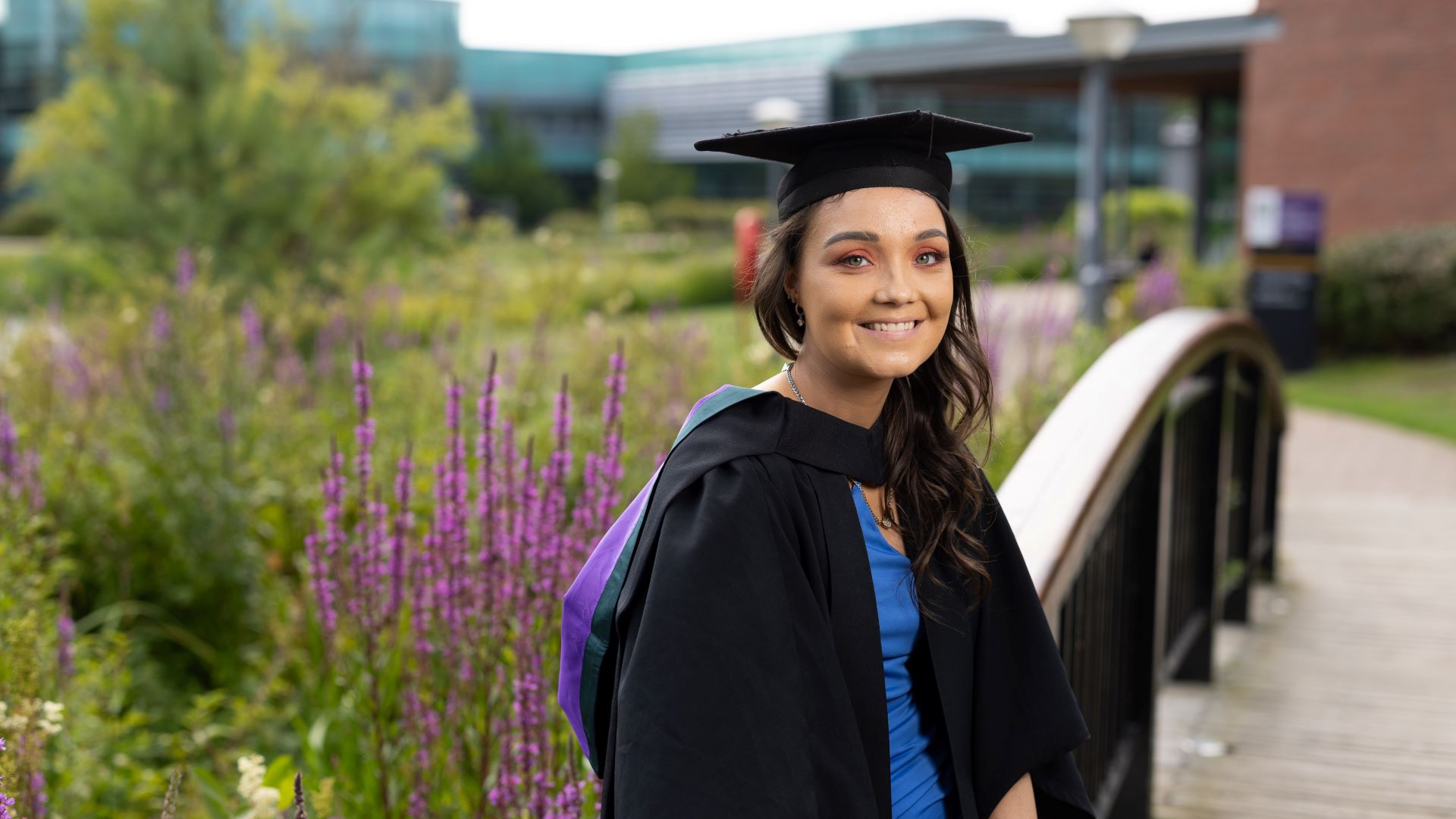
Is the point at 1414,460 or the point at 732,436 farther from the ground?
the point at 732,436

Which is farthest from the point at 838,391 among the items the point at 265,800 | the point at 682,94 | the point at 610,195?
the point at 682,94

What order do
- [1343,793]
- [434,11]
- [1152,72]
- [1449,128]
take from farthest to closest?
[434,11], [1152,72], [1449,128], [1343,793]

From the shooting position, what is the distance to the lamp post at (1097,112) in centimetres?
912

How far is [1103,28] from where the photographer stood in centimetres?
911

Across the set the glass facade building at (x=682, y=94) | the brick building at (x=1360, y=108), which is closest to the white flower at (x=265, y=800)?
the brick building at (x=1360, y=108)

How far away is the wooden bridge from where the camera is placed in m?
2.99

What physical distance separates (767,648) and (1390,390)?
1534 cm

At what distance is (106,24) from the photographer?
1285 centimetres

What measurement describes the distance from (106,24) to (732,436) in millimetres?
13262

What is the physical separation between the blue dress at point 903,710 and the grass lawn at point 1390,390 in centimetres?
1171

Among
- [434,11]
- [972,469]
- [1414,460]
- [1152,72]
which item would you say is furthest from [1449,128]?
[434,11]

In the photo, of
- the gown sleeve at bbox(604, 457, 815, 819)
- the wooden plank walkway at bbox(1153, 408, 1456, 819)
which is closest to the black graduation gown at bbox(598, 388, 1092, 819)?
the gown sleeve at bbox(604, 457, 815, 819)

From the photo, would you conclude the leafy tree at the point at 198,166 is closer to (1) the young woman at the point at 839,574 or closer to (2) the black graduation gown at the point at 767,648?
(1) the young woman at the point at 839,574

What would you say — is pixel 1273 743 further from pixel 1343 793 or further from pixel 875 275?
pixel 875 275
